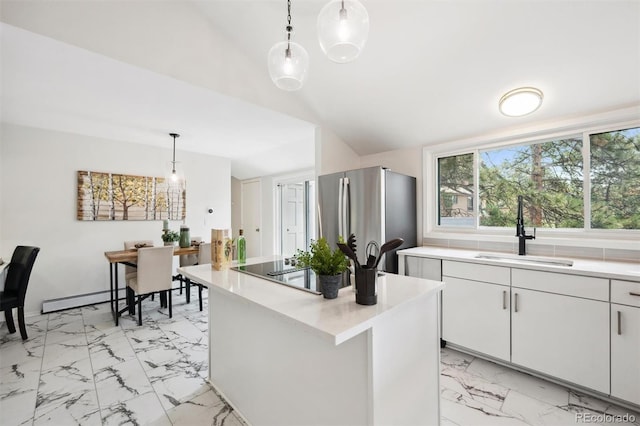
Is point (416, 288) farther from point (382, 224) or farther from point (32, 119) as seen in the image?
point (32, 119)

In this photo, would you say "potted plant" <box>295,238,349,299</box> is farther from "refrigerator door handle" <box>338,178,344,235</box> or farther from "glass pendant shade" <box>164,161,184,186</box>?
"glass pendant shade" <box>164,161,184,186</box>

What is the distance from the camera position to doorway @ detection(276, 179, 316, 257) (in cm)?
564

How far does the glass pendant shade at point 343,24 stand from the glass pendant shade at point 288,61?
236 millimetres

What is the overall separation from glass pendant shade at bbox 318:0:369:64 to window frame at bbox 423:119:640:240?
2.10 m

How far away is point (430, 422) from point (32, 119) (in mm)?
4711

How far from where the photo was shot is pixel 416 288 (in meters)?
1.43

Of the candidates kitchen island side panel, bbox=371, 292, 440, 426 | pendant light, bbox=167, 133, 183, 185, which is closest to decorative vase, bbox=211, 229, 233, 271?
kitchen island side panel, bbox=371, 292, 440, 426

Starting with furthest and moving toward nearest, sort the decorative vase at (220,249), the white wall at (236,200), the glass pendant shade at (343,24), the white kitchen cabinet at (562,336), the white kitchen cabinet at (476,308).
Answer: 1. the white wall at (236,200)
2. the white kitchen cabinet at (476,308)
3. the decorative vase at (220,249)
4. the white kitchen cabinet at (562,336)
5. the glass pendant shade at (343,24)

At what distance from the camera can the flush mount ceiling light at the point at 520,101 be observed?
7.25 feet

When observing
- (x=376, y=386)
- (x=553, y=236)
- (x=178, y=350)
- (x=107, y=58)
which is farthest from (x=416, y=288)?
(x=107, y=58)

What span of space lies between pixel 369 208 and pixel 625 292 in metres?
1.80

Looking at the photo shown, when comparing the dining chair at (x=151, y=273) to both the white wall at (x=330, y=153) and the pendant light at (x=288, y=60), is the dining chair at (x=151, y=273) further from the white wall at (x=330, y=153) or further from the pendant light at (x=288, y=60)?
the pendant light at (x=288, y=60)

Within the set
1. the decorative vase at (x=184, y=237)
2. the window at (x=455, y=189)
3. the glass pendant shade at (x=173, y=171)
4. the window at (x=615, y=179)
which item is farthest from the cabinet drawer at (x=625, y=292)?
the glass pendant shade at (x=173, y=171)

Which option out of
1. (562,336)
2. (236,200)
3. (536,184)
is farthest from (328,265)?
(236,200)
